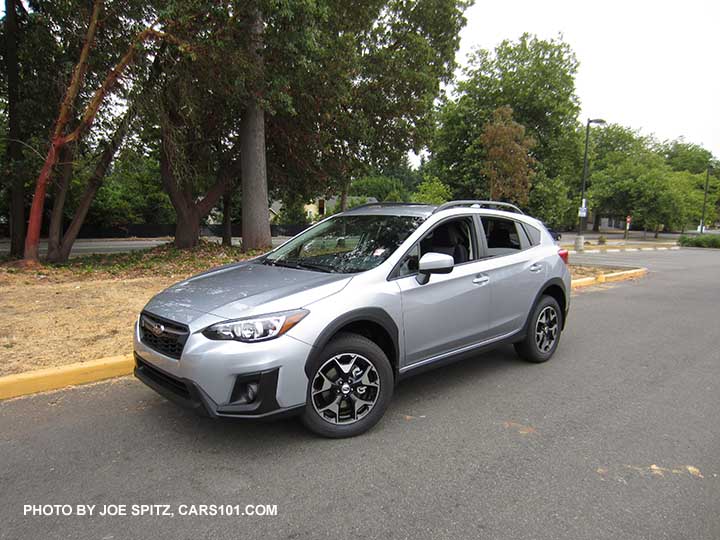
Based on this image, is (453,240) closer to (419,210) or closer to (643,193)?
(419,210)

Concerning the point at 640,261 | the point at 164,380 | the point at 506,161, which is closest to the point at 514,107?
the point at 506,161

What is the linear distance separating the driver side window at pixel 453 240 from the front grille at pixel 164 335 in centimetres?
201

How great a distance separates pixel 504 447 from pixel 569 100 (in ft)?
106

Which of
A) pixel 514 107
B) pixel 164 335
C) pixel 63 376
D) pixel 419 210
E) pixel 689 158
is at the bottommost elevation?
pixel 63 376

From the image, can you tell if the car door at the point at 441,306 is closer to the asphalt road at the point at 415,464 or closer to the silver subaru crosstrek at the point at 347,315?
the silver subaru crosstrek at the point at 347,315

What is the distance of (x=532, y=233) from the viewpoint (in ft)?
17.3

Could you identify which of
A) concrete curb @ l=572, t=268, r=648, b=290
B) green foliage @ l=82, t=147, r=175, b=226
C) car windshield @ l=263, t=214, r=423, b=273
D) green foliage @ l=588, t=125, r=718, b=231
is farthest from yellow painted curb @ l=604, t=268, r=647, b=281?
green foliage @ l=588, t=125, r=718, b=231

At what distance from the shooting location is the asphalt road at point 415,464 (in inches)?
97.5

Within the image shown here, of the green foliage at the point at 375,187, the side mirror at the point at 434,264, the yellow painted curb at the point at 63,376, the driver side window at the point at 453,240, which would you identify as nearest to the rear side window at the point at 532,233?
the driver side window at the point at 453,240

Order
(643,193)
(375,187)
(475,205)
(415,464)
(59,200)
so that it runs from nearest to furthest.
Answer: (415,464) → (475,205) → (59,200) → (643,193) → (375,187)

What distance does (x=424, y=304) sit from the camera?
3.76 metres

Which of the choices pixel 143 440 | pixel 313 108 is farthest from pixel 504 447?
pixel 313 108

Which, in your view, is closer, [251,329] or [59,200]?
[251,329]

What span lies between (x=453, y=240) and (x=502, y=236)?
760mm
